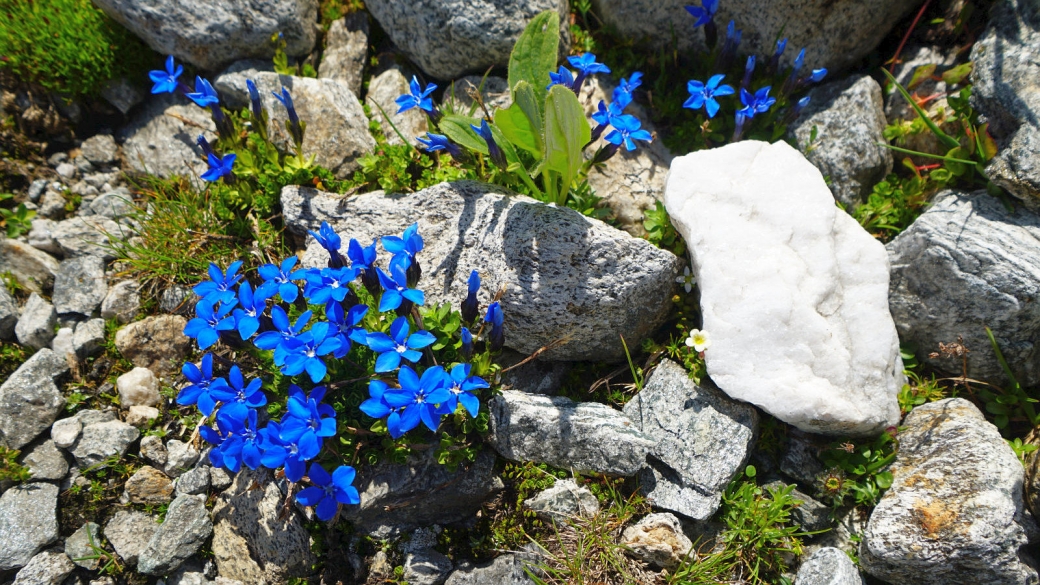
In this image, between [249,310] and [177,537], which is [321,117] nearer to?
[249,310]

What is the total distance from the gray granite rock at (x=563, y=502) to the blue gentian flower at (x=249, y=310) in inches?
83.7

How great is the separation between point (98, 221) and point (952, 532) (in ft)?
22.0

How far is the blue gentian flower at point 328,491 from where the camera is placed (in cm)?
376

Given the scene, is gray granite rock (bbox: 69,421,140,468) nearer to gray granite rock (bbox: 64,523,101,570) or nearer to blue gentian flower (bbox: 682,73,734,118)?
gray granite rock (bbox: 64,523,101,570)

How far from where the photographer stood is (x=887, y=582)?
437cm

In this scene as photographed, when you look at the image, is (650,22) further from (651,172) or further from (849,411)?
(849,411)

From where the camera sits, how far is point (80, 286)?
5.21m

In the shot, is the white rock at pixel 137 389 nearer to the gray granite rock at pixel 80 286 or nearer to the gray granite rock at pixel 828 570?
the gray granite rock at pixel 80 286

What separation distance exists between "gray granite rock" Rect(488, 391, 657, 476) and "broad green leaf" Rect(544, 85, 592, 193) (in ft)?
5.32

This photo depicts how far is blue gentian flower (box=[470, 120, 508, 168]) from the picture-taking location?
4.49 metres

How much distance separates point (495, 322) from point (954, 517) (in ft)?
10.1

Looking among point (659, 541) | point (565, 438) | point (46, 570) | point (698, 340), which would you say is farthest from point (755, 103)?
point (46, 570)

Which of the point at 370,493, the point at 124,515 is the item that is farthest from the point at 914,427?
the point at 124,515

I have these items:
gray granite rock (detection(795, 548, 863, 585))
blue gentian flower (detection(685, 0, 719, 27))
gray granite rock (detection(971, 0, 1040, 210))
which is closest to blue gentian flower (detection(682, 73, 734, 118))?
blue gentian flower (detection(685, 0, 719, 27))
